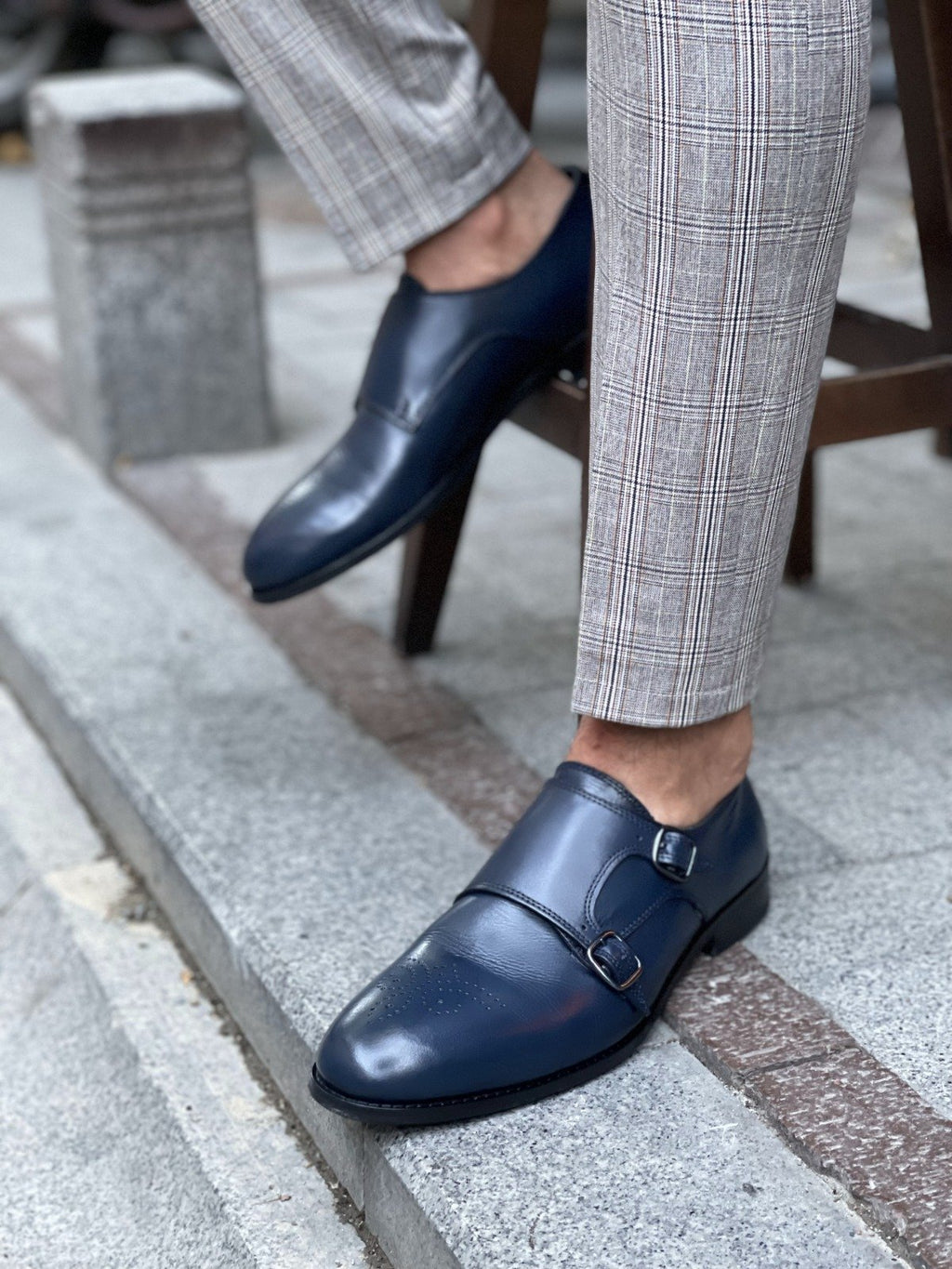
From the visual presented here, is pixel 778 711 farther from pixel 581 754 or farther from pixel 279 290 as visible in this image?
pixel 279 290

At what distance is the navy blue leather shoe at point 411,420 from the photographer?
59.4 inches

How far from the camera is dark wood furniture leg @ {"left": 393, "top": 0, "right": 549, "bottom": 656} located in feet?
5.60

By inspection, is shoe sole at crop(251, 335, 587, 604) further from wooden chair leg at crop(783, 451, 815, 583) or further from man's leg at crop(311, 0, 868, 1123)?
wooden chair leg at crop(783, 451, 815, 583)

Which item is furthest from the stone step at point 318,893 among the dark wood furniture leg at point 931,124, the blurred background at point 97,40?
the blurred background at point 97,40

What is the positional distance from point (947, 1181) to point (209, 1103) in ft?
2.12

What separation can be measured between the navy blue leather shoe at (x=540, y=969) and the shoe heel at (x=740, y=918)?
0.11 ft

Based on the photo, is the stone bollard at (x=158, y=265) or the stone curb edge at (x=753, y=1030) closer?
the stone curb edge at (x=753, y=1030)

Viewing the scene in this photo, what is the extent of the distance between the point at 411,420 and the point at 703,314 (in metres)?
0.47

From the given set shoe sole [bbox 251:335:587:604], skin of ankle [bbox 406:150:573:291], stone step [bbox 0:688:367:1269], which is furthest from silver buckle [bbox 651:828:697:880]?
skin of ankle [bbox 406:150:573:291]

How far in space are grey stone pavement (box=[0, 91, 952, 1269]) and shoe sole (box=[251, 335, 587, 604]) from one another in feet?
0.81

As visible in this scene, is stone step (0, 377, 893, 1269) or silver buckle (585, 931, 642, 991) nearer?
stone step (0, 377, 893, 1269)

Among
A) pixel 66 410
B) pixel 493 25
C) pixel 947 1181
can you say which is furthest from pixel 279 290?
pixel 947 1181

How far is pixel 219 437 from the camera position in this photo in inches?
119

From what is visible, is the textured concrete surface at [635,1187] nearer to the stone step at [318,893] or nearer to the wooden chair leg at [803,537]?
the stone step at [318,893]
